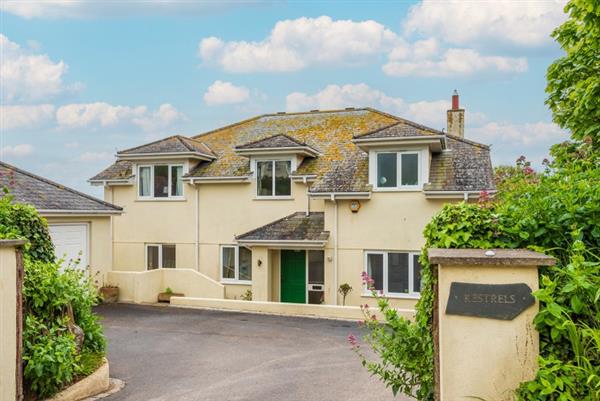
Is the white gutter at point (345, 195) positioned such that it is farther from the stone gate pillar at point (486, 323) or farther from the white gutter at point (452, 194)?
the stone gate pillar at point (486, 323)

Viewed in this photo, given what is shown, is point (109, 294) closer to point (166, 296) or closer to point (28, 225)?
point (166, 296)

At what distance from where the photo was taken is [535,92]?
14.5 meters

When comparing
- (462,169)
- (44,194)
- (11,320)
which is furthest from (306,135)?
(11,320)

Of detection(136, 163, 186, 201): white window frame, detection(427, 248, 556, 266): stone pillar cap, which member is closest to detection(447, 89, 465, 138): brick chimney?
detection(136, 163, 186, 201): white window frame

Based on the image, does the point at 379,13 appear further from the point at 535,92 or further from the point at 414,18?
the point at 535,92

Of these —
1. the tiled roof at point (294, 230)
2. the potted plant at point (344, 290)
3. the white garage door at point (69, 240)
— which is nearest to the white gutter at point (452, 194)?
the tiled roof at point (294, 230)

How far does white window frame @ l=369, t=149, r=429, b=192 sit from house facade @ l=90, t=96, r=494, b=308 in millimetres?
37

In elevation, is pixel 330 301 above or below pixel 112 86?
below

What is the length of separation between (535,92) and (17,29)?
16254 millimetres

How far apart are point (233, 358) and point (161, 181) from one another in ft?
39.9

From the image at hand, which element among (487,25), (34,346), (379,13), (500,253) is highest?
(379,13)

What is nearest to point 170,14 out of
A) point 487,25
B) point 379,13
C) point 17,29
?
point 17,29

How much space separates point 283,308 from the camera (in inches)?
661

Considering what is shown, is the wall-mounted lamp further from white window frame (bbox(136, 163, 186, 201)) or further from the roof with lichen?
white window frame (bbox(136, 163, 186, 201))
